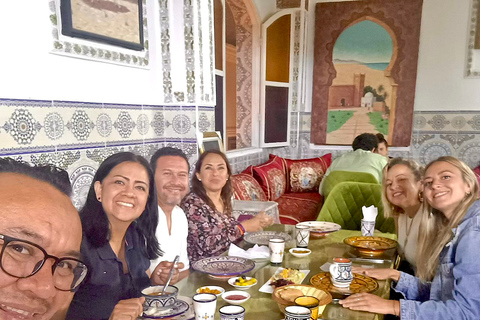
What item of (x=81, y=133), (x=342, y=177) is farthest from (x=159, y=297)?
(x=342, y=177)

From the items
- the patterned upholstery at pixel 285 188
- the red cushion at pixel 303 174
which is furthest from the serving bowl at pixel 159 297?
the red cushion at pixel 303 174

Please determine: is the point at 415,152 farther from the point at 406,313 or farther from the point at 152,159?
the point at 152,159

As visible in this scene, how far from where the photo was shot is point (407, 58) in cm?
522

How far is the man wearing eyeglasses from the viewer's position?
2.77ft

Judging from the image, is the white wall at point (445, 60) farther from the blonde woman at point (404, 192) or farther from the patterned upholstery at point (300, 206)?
the blonde woman at point (404, 192)

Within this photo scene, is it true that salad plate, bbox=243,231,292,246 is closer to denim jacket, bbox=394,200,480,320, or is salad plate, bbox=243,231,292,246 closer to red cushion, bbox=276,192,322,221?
denim jacket, bbox=394,200,480,320

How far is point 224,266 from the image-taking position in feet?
5.75

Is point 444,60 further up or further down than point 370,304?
further up

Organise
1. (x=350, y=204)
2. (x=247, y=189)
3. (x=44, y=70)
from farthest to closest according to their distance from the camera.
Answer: (x=247, y=189) → (x=350, y=204) → (x=44, y=70)

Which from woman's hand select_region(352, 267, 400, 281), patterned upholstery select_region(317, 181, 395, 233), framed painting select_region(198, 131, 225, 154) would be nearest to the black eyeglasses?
framed painting select_region(198, 131, 225, 154)

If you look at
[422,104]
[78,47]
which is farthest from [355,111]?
[78,47]

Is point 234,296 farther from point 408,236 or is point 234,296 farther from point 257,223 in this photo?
point 408,236

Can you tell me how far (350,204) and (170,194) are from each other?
5.84ft

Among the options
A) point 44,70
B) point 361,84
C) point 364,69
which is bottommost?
point 44,70
